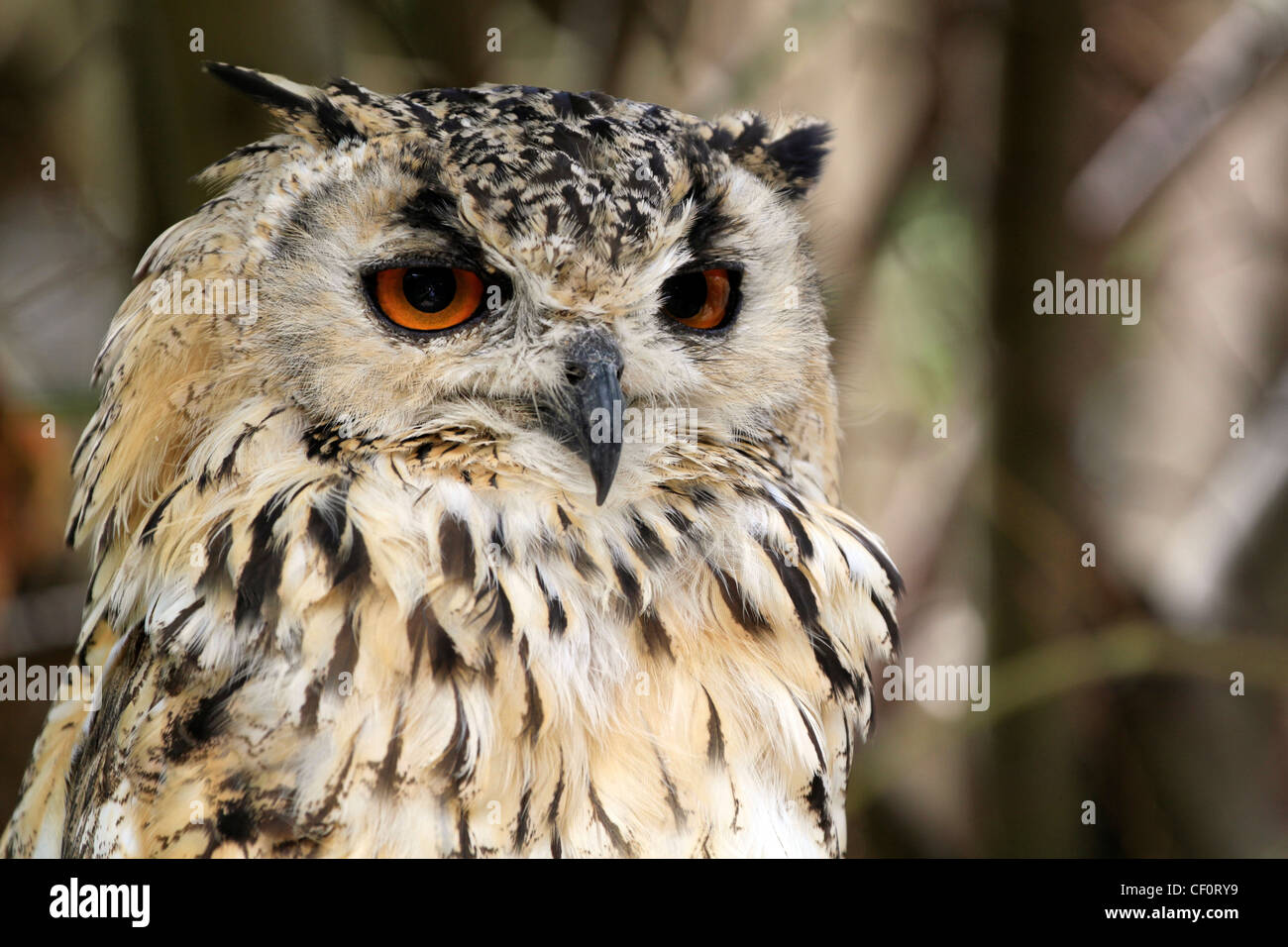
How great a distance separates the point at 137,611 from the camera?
1.15m

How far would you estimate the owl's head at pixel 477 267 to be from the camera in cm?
108

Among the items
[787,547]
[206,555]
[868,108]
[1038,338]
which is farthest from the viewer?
[868,108]

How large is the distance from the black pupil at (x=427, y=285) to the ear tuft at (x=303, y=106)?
16 centimetres

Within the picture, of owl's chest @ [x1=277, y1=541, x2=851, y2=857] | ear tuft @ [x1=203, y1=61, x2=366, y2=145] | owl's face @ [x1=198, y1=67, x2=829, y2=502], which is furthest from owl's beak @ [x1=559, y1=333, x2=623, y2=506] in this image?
ear tuft @ [x1=203, y1=61, x2=366, y2=145]

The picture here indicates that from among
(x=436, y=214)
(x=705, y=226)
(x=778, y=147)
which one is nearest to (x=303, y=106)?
(x=436, y=214)

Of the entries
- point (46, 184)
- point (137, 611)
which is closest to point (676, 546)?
point (137, 611)

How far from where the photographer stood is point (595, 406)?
3.52 ft

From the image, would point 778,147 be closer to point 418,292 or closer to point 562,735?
point 418,292

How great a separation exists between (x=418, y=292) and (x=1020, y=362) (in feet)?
5.94

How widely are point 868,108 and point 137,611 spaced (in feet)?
7.32

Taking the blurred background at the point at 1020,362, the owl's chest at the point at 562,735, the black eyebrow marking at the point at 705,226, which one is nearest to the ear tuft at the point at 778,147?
the black eyebrow marking at the point at 705,226

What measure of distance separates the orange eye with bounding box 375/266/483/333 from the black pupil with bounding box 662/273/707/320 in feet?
0.74
